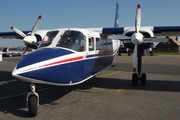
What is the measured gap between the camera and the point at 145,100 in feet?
23.2

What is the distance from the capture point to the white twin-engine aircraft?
5277 mm

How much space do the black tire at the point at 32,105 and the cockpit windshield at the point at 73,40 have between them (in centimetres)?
213

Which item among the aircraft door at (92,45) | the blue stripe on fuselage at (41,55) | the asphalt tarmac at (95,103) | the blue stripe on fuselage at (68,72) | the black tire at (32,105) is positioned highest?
the aircraft door at (92,45)

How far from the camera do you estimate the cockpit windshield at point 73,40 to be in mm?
6758

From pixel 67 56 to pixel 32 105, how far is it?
183cm

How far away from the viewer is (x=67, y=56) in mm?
6176

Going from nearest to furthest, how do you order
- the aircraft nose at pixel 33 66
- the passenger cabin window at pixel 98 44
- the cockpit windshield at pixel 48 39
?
1. the aircraft nose at pixel 33 66
2. the cockpit windshield at pixel 48 39
3. the passenger cabin window at pixel 98 44

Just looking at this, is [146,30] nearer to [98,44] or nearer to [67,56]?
[98,44]

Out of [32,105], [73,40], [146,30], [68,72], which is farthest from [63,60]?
[146,30]

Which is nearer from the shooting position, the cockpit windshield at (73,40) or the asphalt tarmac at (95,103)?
the asphalt tarmac at (95,103)

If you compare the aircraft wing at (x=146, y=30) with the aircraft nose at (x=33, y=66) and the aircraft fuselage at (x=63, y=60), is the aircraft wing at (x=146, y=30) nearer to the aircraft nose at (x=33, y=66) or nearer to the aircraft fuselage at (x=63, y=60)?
the aircraft fuselage at (x=63, y=60)

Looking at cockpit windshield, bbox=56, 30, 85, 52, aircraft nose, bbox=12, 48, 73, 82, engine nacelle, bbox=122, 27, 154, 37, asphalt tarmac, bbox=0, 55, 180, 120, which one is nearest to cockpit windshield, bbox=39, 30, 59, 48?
cockpit windshield, bbox=56, 30, 85, 52

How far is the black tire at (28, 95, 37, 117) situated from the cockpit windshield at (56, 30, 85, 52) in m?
2.13

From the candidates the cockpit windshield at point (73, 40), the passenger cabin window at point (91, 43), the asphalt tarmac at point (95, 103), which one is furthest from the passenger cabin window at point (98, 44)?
the asphalt tarmac at point (95, 103)
